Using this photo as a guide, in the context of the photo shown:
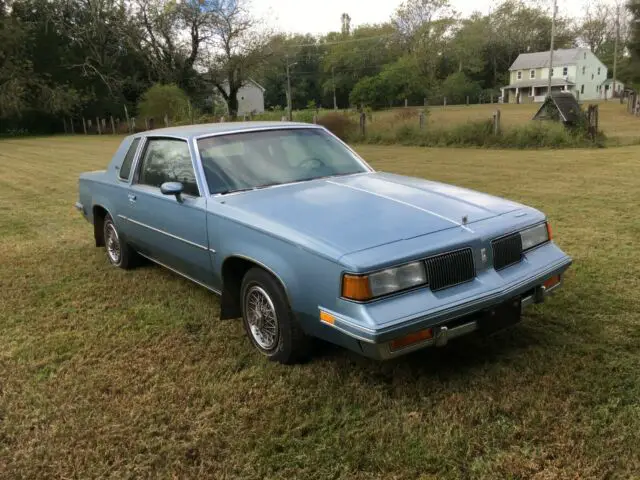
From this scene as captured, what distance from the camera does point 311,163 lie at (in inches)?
172

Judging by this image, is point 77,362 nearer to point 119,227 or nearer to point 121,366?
point 121,366

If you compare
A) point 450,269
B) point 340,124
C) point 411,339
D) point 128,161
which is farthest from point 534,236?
point 340,124

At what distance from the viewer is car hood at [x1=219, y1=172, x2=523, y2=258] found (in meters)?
3.03

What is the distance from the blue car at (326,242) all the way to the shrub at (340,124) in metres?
17.6

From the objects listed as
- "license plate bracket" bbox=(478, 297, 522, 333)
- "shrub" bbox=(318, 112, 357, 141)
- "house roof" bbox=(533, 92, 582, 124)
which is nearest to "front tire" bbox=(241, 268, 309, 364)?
"license plate bracket" bbox=(478, 297, 522, 333)

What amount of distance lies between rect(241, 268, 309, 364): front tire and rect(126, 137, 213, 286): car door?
1.65 ft

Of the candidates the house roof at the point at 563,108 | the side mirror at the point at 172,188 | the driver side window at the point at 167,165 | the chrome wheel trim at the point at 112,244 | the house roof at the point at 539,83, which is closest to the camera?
the side mirror at the point at 172,188

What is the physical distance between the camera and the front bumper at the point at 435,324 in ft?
8.95

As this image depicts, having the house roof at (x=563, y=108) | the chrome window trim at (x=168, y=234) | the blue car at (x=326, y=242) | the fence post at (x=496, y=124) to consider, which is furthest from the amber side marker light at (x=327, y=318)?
the house roof at (x=563, y=108)

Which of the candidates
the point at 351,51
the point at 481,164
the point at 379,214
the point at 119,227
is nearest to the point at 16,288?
the point at 119,227

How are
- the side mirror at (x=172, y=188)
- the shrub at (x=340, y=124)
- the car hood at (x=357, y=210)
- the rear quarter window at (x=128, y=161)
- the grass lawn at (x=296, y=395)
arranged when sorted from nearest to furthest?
1. the grass lawn at (x=296, y=395)
2. the car hood at (x=357, y=210)
3. the side mirror at (x=172, y=188)
4. the rear quarter window at (x=128, y=161)
5. the shrub at (x=340, y=124)

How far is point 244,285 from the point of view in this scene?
11.7 feet

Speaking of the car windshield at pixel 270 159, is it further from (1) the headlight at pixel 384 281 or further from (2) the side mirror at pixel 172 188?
(1) the headlight at pixel 384 281

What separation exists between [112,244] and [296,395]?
11.1 feet
